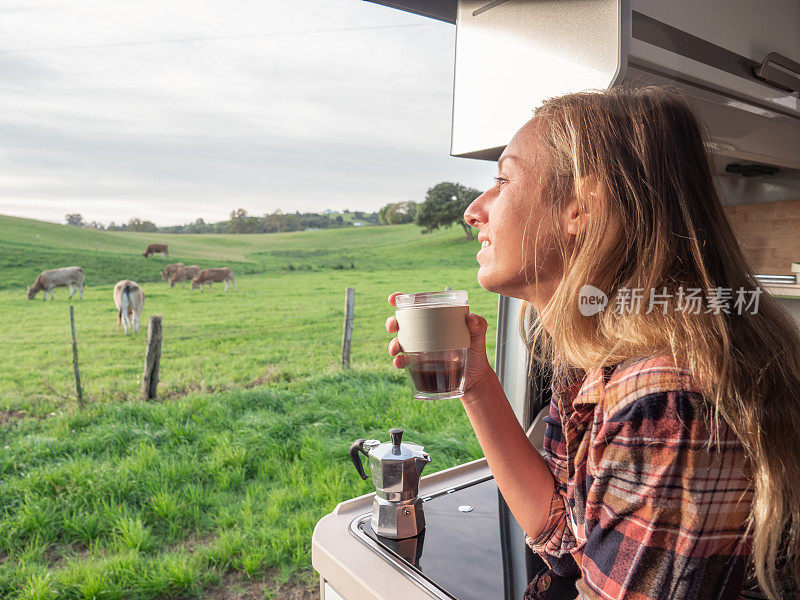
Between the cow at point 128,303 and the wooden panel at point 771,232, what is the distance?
268 inches

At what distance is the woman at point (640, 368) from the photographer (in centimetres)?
50

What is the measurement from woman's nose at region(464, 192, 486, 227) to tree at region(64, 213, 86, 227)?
312 inches

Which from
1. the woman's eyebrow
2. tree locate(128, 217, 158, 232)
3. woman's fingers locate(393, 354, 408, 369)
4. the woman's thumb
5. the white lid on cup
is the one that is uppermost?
tree locate(128, 217, 158, 232)

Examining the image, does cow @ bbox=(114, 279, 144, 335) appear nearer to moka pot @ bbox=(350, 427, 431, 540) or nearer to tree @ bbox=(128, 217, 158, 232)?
tree @ bbox=(128, 217, 158, 232)

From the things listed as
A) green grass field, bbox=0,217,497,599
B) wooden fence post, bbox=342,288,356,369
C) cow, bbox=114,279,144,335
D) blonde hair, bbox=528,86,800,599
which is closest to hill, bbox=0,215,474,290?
green grass field, bbox=0,217,497,599

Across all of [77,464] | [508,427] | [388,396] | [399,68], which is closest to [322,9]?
[399,68]

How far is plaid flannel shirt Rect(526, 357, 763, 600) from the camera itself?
49 centimetres

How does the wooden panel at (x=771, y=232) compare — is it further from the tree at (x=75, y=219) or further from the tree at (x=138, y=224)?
the tree at (x=75, y=219)

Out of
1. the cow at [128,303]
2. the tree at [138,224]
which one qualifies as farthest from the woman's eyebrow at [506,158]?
the tree at [138,224]

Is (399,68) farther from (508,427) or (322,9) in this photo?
(508,427)

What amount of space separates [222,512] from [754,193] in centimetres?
263

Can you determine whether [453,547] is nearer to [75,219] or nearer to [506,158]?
[506,158]

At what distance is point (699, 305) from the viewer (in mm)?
602

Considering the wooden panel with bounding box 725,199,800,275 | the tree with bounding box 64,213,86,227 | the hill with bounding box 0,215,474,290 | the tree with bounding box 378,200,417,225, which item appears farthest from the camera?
the tree with bounding box 378,200,417,225
